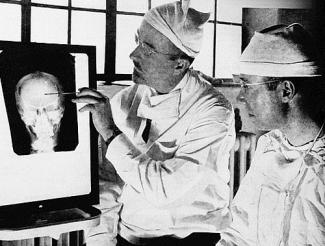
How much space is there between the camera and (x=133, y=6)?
7.82 ft

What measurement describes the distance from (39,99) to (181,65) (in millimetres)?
782

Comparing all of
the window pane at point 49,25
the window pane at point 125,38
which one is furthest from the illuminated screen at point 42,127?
the window pane at point 125,38

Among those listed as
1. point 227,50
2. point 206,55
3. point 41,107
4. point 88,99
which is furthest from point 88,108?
point 227,50

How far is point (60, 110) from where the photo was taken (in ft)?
7.14

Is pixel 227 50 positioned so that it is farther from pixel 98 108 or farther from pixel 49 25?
pixel 49 25

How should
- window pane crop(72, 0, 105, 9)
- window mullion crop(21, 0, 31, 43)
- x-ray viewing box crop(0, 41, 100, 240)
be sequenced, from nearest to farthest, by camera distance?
x-ray viewing box crop(0, 41, 100, 240), window mullion crop(21, 0, 31, 43), window pane crop(72, 0, 105, 9)

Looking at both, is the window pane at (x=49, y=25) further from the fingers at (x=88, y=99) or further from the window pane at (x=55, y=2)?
the fingers at (x=88, y=99)

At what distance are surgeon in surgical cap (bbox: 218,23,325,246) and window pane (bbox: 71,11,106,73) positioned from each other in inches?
31.4

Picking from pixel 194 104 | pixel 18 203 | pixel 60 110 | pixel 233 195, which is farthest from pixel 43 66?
pixel 233 195

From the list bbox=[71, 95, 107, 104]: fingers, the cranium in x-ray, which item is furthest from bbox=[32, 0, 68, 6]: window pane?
bbox=[71, 95, 107, 104]: fingers

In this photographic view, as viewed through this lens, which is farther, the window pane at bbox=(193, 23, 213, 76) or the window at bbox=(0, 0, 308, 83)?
the window pane at bbox=(193, 23, 213, 76)

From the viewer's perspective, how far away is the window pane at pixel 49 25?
2.18 meters

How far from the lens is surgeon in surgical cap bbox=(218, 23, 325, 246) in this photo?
8.11 ft

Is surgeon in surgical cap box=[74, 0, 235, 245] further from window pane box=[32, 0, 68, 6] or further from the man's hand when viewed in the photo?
window pane box=[32, 0, 68, 6]
